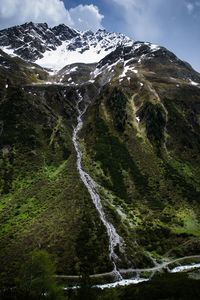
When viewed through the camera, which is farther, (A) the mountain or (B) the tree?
(A) the mountain

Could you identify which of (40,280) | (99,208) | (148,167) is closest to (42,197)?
(99,208)

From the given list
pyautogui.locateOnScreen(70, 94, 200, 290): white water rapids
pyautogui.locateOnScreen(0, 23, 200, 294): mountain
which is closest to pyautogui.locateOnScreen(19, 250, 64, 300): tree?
pyautogui.locateOnScreen(70, 94, 200, 290): white water rapids

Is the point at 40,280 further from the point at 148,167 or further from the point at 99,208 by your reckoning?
the point at 148,167

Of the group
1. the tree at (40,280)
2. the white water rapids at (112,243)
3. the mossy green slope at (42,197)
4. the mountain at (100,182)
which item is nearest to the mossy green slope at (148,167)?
the mountain at (100,182)

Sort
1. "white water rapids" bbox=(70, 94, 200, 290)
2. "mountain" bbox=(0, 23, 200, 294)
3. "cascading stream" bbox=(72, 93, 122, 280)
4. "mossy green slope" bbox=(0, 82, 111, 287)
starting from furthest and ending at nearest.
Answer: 1. "mountain" bbox=(0, 23, 200, 294)
2. "cascading stream" bbox=(72, 93, 122, 280)
3. "mossy green slope" bbox=(0, 82, 111, 287)
4. "white water rapids" bbox=(70, 94, 200, 290)

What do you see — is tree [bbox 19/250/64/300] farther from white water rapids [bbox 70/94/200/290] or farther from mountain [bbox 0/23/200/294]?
mountain [bbox 0/23/200/294]

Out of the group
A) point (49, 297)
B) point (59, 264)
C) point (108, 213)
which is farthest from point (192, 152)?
point (49, 297)

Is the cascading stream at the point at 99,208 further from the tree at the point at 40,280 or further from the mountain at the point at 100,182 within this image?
the tree at the point at 40,280

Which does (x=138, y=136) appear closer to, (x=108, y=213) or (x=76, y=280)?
(x=108, y=213)
